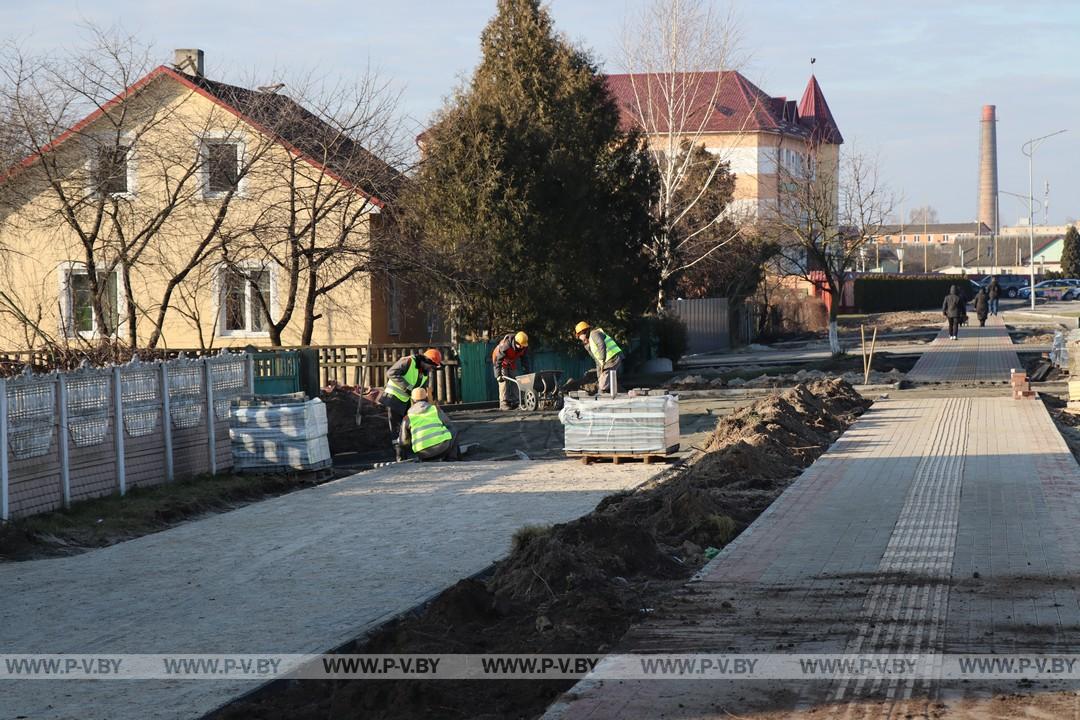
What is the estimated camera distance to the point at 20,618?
847 cm

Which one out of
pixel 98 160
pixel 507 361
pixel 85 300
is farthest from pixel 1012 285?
pixel 98 160

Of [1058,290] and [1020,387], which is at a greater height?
[1058,290]

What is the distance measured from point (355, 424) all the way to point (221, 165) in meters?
8.07

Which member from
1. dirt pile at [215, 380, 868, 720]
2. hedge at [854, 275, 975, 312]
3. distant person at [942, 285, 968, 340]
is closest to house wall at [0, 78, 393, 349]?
dirt pile at [215, 380, 868, 720]

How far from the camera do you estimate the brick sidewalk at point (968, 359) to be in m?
28.2

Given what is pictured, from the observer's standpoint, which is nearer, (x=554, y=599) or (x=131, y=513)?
(x=554, y=599)

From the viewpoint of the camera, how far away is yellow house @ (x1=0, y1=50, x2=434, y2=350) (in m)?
22.4

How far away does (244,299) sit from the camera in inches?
1118

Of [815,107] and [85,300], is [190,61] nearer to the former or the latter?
[85,300]

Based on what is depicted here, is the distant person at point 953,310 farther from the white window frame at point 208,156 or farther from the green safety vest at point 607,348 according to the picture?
the green safety vest at point 607,348

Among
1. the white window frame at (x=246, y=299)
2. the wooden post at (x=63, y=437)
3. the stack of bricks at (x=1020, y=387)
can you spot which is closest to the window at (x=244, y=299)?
the white window frame at (x=246, y=299)

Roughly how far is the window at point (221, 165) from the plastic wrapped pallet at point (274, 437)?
9683 mm

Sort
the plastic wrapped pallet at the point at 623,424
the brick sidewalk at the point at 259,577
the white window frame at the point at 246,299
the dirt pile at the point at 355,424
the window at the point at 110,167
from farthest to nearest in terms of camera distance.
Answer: the white window frame at the point at 246,299 < the window at the point at 110,167 < the dirt pile at the point at 355,424 < the plastic wrapped pallet at the point at 623,424 < the brick sidewalk at the point at 259,577

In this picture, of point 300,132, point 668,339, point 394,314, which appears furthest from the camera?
point 668,339
